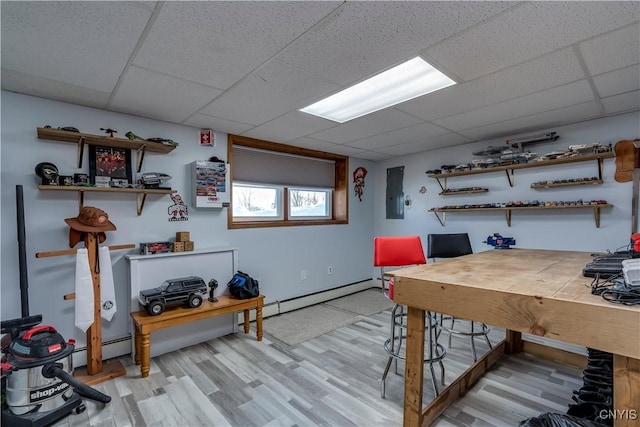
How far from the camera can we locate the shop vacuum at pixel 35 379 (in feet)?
5.39

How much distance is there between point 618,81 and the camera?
2.04m

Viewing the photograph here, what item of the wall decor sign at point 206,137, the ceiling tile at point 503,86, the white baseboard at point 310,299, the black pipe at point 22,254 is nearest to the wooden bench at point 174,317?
the white baseboard at point 310,299

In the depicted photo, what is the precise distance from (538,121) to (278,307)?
349 centimetres

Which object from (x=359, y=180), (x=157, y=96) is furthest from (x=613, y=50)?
(x=359, y=180)

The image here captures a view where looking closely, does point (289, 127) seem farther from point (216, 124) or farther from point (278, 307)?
point (278, 307)

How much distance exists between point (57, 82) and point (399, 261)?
9.07ft

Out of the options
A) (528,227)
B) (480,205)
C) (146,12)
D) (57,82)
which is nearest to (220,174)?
(57,82)

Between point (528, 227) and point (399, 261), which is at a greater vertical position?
point (528, 227)

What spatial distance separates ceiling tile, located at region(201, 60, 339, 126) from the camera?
1890mm

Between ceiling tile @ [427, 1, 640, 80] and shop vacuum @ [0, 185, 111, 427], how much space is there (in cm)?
286

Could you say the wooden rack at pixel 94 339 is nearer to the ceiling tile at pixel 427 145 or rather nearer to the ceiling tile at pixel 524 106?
the ceiling tile at pixel 524 106

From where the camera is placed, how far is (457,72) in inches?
74.2

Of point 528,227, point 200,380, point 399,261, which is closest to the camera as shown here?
point 200,380

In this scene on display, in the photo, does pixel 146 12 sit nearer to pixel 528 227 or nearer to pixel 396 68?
pixel 396 68
